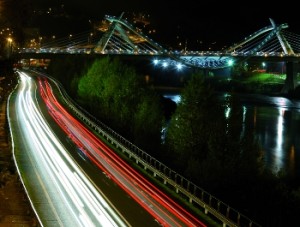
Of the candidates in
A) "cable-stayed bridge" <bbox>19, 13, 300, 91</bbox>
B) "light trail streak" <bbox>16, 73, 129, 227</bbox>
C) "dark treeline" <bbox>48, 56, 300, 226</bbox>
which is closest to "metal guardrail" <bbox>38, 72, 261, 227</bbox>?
"dark treeline" <bbox>48, 56, 300, 226</bbox>

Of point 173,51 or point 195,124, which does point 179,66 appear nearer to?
point 173,51

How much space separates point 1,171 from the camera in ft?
58.1

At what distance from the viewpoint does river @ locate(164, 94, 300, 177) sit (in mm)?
31314

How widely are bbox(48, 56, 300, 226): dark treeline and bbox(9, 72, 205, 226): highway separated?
11.8 ft

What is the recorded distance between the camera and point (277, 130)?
44781 mm

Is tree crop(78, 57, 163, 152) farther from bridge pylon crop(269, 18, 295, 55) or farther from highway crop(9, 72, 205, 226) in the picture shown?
bridge pylon crop(269, 18, 295, 55)

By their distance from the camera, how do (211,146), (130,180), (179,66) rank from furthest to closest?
(179,66) < (211,146) < (130,180)

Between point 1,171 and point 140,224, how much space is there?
6.96m

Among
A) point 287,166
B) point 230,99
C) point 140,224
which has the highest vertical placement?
point 230,99

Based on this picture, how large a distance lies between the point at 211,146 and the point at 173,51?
6630 cm

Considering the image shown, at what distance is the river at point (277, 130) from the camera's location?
3131 centimetres

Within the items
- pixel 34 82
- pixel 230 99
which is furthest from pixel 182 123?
pixel 34 82

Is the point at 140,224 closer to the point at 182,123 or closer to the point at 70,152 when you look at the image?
the point at 70,152

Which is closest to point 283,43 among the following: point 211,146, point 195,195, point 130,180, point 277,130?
point 277,130
